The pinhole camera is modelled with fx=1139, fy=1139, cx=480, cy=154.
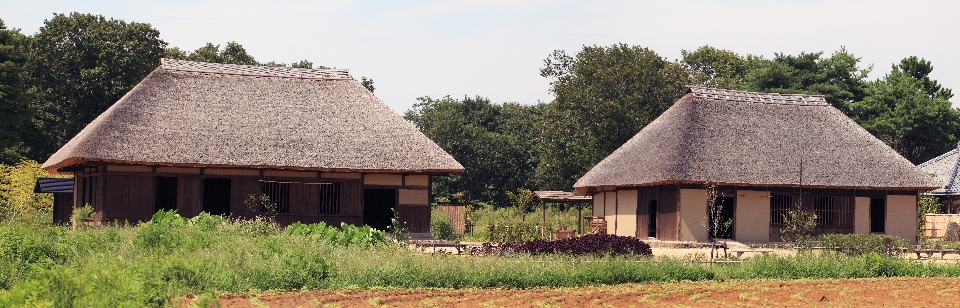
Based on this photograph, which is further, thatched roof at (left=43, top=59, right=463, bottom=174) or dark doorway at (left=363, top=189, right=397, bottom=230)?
dark doorway at (left=363, top=189, right=397, bottom=230)

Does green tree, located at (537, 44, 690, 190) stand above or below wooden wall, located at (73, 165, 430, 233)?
above

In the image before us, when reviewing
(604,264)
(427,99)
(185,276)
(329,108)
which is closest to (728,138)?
(329,108)

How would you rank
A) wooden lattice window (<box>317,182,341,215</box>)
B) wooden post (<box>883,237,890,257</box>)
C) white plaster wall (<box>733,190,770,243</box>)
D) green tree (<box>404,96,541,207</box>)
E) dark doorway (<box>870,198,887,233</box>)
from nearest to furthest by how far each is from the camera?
wooden post (<box>883,237,890,257</box>) < wooden lattice window (<box>317,182,341,215</box>) < white plaster wall (<box>733,190,770,243</box>) < dark doorway (<box>870,198,887,233</box>) < green tree (<box>404,96,541,207</box>)

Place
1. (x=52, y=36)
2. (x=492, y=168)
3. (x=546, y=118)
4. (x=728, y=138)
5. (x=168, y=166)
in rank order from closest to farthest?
(x=168, y=166) < (x=728, y=138) < (x=52, y=36) < (x=546, y=118) < (x=492, y=168)

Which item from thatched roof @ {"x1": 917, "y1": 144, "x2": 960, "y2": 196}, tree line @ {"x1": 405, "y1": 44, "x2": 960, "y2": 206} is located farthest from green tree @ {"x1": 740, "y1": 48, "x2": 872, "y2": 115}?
thatched roof @ {"x1": 917, "y1": 144, "x2": 960, "y2": 196}

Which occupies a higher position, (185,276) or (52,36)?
(52,36)

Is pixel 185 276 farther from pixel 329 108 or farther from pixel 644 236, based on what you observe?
pixel 644 236

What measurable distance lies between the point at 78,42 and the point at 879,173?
29.7 m

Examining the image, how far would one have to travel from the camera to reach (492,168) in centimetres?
5503

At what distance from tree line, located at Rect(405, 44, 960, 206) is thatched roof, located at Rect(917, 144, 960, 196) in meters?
7.13

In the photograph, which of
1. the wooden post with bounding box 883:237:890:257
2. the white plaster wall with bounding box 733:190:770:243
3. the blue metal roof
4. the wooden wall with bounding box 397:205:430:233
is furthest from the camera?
the blue metal roof

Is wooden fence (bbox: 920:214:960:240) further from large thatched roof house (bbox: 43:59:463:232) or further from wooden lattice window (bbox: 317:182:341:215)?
wooden lattice window (bbox: 317:182:341:215)

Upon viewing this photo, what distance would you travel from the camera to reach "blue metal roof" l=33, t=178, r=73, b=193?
1331 inches

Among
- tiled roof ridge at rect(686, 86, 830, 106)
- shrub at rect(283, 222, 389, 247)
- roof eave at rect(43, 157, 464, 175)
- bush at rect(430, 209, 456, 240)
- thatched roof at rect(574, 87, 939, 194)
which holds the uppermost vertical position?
tiled roof ridge at rect(686, 86, 830, 106)
